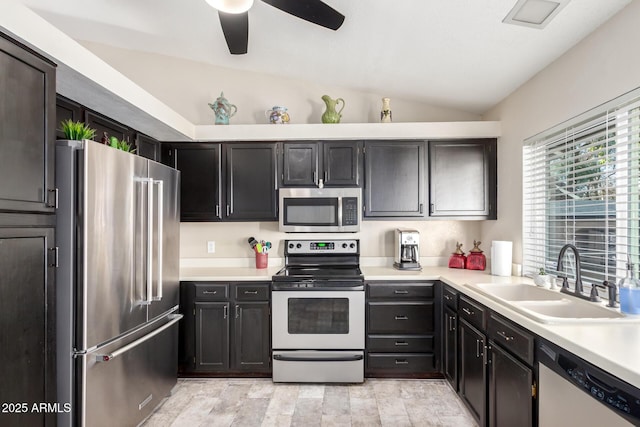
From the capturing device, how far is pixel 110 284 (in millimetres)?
1875

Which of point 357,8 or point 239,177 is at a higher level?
point 357,8

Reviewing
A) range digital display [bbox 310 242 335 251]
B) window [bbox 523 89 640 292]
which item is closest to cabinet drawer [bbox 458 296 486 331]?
window [bbox 523 89 640 292]

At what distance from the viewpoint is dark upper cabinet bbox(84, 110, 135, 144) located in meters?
2.30

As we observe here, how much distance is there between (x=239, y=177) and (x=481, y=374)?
2432mm

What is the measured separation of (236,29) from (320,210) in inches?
65.4

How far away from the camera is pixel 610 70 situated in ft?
5.82

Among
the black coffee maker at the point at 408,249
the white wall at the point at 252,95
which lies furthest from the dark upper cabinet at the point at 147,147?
the black coffee maker at the point at 408,249

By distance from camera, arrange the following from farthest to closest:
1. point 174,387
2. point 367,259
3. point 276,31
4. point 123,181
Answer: point 367,259
point 174,387
point 276,31
point 123,181

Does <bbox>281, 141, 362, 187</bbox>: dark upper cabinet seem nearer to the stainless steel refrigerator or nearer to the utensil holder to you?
the utensil holder

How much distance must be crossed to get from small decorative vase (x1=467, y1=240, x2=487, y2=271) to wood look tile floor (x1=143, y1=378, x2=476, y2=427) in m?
1.02

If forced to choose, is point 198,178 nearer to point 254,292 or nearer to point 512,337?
point 254,292

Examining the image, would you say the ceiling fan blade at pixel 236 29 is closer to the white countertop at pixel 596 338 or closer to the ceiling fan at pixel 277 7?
the ceiling fan at pixel 277 7

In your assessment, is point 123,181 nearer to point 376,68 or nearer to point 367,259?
point 376,68

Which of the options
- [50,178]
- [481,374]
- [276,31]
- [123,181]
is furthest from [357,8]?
[481,374]
